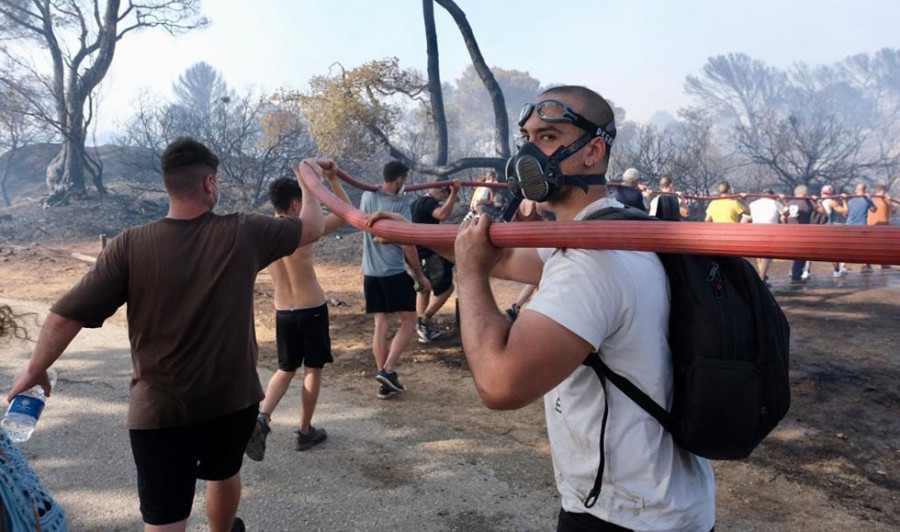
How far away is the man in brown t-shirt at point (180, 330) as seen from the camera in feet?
8.50

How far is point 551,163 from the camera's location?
5.95 ft

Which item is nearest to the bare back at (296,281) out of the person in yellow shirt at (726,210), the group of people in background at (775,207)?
the group of people in background at (775,207)

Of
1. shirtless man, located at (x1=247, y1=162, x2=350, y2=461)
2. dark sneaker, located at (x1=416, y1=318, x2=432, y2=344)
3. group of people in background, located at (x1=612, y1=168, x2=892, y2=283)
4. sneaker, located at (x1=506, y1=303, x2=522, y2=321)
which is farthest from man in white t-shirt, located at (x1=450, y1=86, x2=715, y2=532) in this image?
group of people in background, located at (x1=612, y1=168, x2=892, y2=283)

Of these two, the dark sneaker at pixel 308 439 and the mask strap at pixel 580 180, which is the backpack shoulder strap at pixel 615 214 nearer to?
the mask strap at pixel 580 180

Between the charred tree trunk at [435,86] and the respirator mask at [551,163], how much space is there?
17.8 meters

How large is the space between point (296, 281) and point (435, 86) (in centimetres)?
1571

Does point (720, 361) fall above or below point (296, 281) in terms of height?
above

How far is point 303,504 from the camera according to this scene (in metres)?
3.79

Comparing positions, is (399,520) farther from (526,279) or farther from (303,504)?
(526,279)

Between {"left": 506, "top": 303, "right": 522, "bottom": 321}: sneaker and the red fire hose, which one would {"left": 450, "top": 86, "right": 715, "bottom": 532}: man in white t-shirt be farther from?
{"left": 506, "top": 303, "right": 522, "bottom": 321}: sneaker

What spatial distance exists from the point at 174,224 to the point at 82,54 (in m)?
29.0

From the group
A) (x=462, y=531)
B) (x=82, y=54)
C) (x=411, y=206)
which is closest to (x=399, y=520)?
(x=462, y=531)

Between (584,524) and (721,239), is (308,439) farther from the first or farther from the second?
(721,239)

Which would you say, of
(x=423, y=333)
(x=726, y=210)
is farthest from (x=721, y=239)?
(x=726, y=210)
